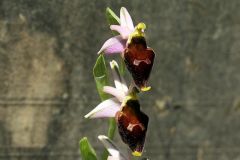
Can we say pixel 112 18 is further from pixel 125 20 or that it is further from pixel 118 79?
pixel 118 79

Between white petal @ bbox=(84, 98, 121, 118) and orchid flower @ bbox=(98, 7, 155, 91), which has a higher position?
orchid flower @ bbox=(98, 7, 155, 91)

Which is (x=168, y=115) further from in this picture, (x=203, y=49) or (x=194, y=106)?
(x=203, y=49)

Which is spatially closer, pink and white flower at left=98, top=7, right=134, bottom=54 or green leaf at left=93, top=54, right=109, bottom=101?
pink and white flower at left=98, top=7, right=134, bottom=54

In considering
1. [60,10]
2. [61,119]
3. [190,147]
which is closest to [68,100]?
[61,119]

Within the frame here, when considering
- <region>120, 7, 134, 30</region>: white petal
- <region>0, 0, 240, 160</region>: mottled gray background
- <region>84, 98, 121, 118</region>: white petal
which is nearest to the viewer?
<region>84, 98, 121, 118</region>: white petal

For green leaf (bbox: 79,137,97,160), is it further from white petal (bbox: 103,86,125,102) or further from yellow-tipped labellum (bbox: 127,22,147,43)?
yellow-tipped labellum (bbox: 127,22,147,43)

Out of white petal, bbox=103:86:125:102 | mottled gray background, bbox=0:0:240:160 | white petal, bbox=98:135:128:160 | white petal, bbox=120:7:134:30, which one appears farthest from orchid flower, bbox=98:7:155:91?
mottled gray background, bbox=0:0:240:160

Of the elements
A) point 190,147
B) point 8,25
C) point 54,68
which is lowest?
point 190,147
